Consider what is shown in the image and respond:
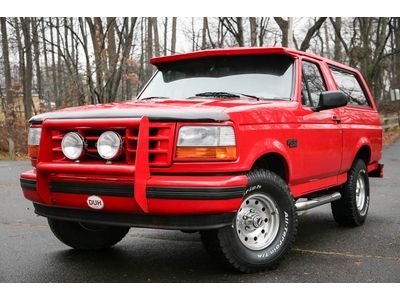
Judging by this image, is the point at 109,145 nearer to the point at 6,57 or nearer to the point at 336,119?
the point at 336,119

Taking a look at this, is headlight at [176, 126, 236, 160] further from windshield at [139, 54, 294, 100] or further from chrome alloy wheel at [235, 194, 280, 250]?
windshield at [139, 54, 294, 100]

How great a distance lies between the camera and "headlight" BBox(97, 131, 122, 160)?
367cm

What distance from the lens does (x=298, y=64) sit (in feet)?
16.4

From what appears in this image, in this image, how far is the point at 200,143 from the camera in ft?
11.9

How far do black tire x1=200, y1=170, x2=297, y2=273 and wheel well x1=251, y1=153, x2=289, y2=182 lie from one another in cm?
25

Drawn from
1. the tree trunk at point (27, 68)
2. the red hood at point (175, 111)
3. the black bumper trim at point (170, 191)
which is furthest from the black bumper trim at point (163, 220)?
the tree trunk at point (27, 68)

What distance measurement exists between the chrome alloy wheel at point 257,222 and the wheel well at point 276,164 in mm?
334

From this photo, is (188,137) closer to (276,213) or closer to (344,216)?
(276,213)

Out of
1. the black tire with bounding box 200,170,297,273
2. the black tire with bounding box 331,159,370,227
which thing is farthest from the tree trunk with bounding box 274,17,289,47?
the black tire with bounding box 200,170,297,273

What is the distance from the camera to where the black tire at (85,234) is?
A: 15.4 feet

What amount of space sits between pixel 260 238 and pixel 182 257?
2.87ft

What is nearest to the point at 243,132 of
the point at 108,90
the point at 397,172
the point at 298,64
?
the point at 298,64

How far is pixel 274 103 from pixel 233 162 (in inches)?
38.5

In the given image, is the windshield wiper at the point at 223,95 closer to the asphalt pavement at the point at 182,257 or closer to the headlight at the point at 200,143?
the headlight at the point at 200,143
